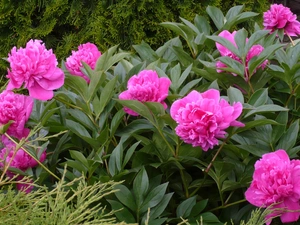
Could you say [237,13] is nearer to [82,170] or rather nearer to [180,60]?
[180,60]

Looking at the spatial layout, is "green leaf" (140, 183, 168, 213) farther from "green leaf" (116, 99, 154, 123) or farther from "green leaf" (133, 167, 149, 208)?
"green leaf" (116, 99, 154, 123)

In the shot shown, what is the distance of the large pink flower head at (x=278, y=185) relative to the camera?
1.26 m

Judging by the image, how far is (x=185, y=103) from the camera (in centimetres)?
129

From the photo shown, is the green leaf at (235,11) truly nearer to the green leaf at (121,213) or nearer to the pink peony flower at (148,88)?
the pink peony flower at (148,88)

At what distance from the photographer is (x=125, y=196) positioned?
4.34ft

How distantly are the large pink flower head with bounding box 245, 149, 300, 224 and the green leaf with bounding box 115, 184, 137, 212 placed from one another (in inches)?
11.5

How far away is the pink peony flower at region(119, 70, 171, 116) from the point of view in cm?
137

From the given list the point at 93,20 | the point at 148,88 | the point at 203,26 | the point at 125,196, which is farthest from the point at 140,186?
A: the point at 93,20

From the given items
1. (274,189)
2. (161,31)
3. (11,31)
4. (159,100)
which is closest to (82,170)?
(159,100)

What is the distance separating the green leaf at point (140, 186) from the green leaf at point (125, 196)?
14 millimetres

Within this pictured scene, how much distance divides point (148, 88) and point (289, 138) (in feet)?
1.34

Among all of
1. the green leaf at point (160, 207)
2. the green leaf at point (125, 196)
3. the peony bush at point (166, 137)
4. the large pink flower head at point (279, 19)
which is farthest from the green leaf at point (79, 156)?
the large pink flower head at point (279, 19)

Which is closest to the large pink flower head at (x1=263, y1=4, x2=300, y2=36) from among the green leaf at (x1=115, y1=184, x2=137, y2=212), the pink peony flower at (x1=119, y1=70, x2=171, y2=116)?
the pink peony flower at (x1=119, y1=70, x2=171, y2=116)

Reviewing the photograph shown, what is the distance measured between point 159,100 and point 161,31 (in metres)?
2.61
